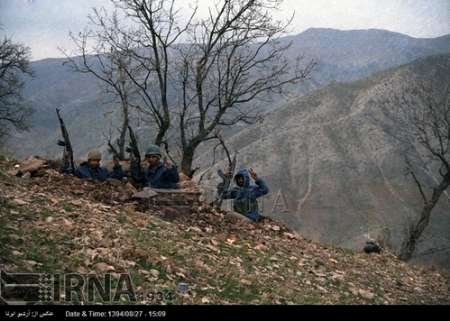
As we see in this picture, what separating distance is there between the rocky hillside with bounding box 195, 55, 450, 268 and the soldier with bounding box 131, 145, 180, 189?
4560 centimetres

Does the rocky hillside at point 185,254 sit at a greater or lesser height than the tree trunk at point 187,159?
lesser

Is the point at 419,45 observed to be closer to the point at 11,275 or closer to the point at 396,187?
the point at 11,275

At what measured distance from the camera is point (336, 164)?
67.4m

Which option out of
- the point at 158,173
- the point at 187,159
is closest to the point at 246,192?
the point at 158,173

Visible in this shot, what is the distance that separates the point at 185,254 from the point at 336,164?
63578mm

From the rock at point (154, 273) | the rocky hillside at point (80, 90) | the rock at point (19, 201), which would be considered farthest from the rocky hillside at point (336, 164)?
the rock at point (154, 273)

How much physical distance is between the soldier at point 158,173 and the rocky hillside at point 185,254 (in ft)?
1.89

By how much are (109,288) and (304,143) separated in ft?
220

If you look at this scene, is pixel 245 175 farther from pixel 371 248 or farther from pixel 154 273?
pixel 154 273

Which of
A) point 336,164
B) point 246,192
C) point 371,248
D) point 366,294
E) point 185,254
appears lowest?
point 336,164

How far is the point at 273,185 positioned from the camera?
6488 centimetres

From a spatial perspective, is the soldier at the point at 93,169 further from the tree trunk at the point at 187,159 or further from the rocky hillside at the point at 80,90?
the tree trunk at the point at 187,159

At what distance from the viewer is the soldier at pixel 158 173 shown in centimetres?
865

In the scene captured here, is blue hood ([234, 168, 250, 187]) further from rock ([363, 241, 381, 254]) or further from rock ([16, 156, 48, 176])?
rock ([16, 156, 48, 176])
